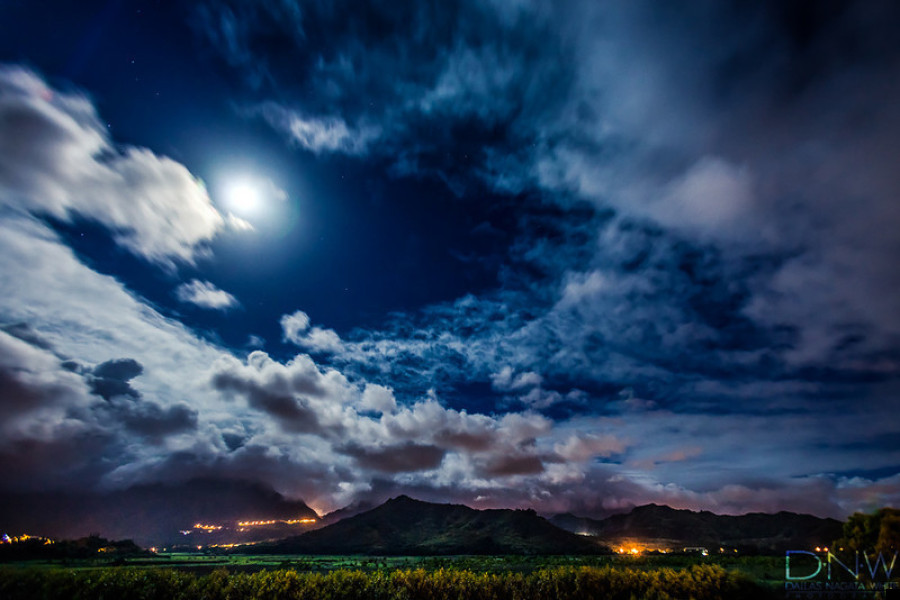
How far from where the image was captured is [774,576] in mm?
52688

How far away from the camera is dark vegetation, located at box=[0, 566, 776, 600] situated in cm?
4300

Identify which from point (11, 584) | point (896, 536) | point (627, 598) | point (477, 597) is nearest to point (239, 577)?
point (11, 584)

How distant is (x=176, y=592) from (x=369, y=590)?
21.9 metres

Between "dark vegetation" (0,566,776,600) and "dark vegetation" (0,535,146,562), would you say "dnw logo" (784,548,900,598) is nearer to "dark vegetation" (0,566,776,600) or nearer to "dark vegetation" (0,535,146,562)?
"dark vegetation" (0,566,776,600)

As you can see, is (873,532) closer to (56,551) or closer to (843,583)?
(843,583)

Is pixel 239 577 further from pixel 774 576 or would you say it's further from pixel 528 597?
pixel 774 576

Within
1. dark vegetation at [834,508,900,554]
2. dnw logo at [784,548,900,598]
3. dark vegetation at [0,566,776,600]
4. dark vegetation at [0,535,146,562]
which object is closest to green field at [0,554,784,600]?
dark vegetation at [0,566,776,600]

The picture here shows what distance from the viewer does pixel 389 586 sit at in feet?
156

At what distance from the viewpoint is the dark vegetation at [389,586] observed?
43.0 meters

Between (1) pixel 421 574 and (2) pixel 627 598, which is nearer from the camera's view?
(2) pixel 627 598

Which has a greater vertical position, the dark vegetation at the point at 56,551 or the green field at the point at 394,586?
the green field at the point at 394,586

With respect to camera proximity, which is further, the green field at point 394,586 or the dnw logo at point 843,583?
the green field at point 394,586

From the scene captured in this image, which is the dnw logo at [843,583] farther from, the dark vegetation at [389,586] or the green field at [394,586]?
the dark vegetation at [389,586]

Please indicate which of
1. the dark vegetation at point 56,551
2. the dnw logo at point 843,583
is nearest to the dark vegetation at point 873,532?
the dnw logo at point 843,583
